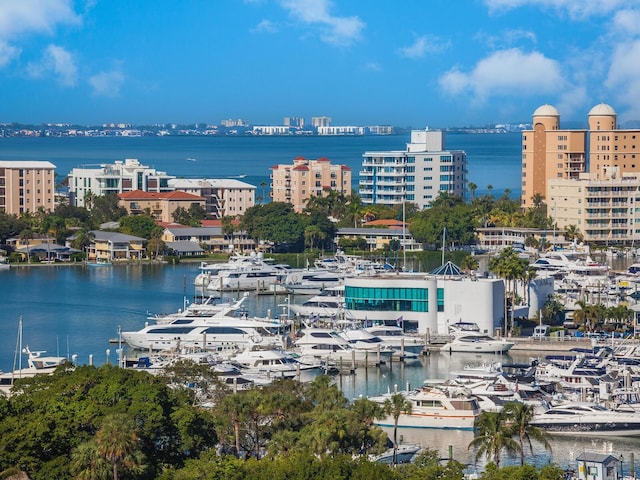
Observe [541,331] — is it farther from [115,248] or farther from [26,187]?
Result: [26,187]

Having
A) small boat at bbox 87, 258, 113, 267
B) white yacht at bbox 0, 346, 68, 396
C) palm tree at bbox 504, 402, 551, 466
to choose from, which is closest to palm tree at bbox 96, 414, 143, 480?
palm tree at bbox 504, 402, 551, 466

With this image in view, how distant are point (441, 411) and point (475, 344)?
919 cm

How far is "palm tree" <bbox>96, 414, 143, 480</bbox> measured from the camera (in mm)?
20234

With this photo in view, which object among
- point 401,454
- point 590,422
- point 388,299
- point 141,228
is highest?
point 141,228

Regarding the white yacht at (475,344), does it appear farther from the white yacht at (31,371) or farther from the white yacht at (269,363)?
the white yacht at (31,371)

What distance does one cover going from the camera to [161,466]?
70.5 ft

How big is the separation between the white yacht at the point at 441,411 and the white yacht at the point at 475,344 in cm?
855

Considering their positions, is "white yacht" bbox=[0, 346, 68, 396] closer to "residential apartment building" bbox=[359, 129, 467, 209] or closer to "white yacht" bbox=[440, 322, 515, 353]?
"white yacht" bbox=[440, 322, 515, 353]

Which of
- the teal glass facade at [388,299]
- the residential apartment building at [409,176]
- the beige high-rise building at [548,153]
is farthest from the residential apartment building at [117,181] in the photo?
the teal glass facade at [388,299]

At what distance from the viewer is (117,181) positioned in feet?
250

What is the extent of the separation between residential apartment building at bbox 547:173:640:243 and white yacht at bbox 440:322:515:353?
27361 mm

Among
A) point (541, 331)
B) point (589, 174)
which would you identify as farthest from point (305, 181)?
point (541, 331)

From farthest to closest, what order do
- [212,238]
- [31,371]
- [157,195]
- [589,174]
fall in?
[157,195] → [589,174] → [212,238] → [31,371]

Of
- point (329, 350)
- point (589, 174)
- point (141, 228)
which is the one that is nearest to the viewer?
point (329, 350)
